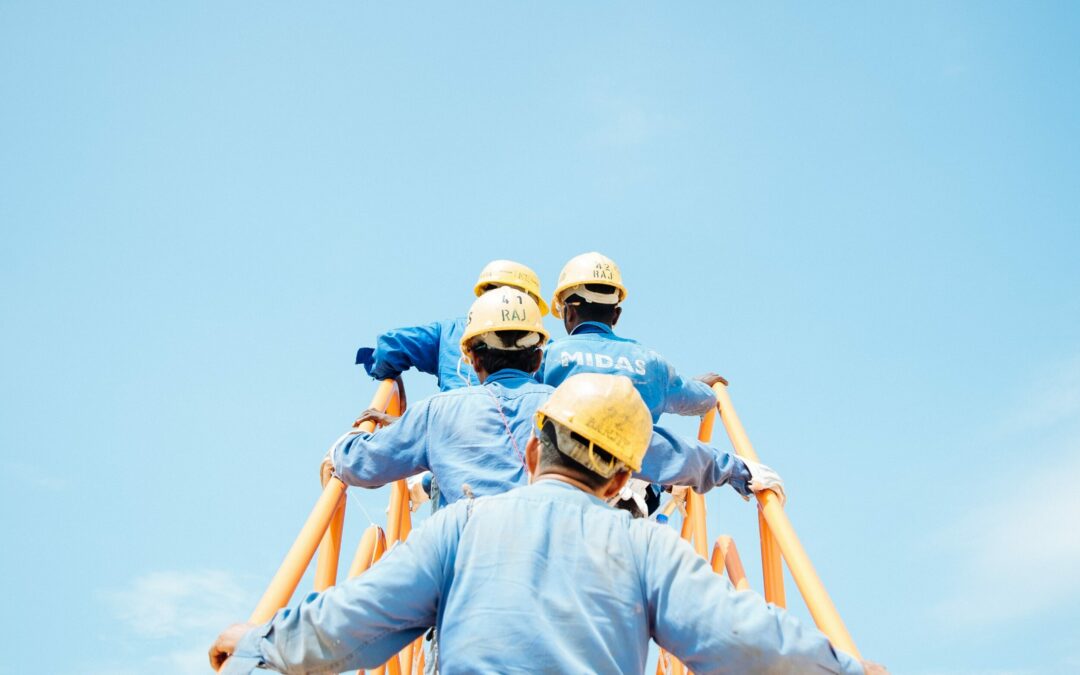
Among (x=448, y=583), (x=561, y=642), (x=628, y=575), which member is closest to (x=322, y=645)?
(x=448, y=583)

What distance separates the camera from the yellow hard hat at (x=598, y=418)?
2598 millimetres

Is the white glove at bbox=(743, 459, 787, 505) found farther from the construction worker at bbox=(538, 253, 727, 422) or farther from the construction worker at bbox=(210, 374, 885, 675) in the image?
the construction worker at bbox=(210, 374, 885, 675)

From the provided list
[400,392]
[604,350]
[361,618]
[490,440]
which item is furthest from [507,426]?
[400,392]

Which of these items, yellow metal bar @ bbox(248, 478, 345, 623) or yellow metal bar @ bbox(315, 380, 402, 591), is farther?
yellow metal bar @ bbox(315, 380, 402, 591)

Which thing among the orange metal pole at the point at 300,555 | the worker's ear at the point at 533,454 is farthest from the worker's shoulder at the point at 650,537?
the orange metal pole at the point at 300,555

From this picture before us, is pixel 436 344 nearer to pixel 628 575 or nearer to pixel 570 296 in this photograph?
pixel 570 296

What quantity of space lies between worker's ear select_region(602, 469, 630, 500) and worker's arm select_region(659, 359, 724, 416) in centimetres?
269

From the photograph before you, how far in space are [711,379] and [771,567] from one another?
5.08ft

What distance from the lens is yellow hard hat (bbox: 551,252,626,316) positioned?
5785 mm

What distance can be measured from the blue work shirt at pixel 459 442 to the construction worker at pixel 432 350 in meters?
1.71

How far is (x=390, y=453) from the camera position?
4.04 m

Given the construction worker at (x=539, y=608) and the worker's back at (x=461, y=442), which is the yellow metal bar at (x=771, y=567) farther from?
the construction worker at (x=539, y=608)

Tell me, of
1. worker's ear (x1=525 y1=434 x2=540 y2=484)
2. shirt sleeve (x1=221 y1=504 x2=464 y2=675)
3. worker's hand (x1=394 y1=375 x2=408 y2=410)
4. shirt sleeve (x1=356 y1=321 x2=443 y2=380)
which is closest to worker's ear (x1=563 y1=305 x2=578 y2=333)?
shirt sleeve (x1=356 y1=321 x2=443 y2=380)

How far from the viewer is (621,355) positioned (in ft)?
16.8
